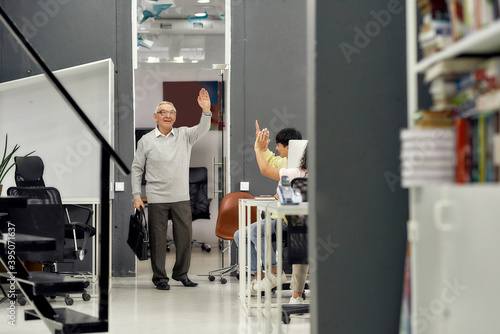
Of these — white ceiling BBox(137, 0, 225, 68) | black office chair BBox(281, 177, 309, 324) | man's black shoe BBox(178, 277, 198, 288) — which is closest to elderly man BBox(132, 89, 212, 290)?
man's black shoe BBox(178, 277, 198, 288)

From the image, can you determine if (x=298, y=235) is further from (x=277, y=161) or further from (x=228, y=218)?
(x=228, y=218)

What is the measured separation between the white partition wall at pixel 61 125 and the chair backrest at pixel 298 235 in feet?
10.9

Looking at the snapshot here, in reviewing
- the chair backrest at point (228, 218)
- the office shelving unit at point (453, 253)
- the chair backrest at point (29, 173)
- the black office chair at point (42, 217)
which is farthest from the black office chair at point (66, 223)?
the office shelving unit at point (453, 253)

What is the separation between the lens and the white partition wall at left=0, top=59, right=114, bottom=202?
21.4 ft

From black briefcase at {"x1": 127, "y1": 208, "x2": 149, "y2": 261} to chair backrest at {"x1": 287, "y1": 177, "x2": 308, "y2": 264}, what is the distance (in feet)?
6.73

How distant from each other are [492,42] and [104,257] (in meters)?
1.95

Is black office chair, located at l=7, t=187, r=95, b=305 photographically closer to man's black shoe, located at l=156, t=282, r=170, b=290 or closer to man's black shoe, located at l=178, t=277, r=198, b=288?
man's black shoe, located at l=156, t=282, r=170, b=290

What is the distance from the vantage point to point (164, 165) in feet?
19.0

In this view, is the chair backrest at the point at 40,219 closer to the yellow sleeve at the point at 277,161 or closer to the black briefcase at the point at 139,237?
the black briefcase at the point at 139,237

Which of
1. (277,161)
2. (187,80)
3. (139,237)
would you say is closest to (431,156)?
(277,161)

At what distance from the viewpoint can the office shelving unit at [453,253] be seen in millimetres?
1800

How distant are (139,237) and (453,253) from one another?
3.94 m

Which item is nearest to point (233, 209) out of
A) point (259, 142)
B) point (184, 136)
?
point (184, 136)

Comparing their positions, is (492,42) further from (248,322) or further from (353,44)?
(248,322)
